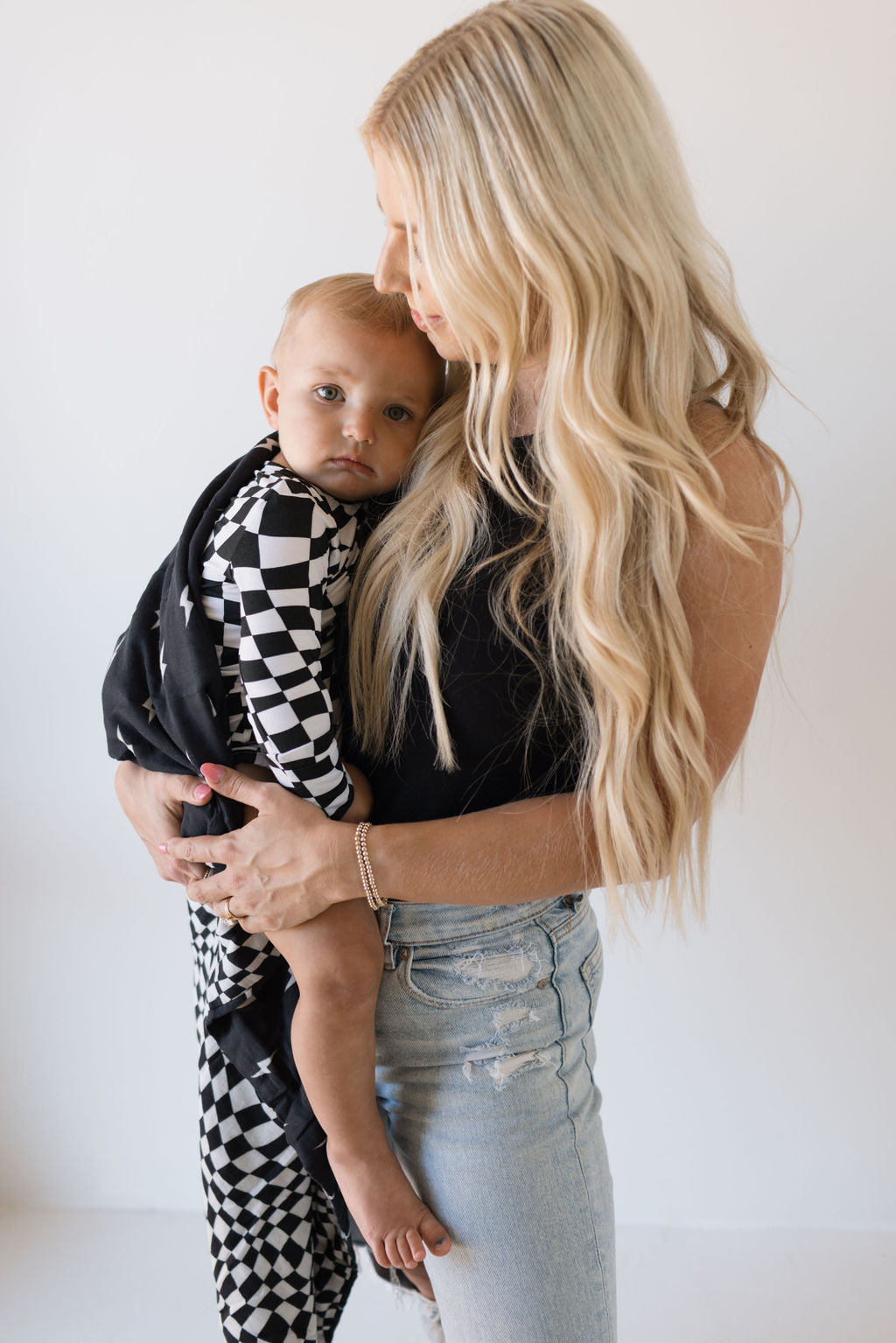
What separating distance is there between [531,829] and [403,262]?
25.3 inches

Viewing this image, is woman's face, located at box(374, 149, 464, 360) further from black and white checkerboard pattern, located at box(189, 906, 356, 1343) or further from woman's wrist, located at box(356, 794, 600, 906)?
black and white checkerboard pattern, located at box(189, 906, 356, 1343)

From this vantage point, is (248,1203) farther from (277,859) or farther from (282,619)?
(282,619)

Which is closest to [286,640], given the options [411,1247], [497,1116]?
[497,1116]

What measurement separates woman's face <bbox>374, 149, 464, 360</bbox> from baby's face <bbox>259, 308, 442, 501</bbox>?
0.07 metres

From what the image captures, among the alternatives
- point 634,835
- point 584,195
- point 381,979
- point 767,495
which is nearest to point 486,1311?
point 381,979

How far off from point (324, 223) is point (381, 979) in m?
1.33

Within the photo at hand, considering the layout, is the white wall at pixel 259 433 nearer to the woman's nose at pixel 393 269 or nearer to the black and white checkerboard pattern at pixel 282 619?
the woman's nose at pixel 393 269

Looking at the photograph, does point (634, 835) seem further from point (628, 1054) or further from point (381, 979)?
point (628, 1054)

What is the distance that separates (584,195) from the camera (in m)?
1.01

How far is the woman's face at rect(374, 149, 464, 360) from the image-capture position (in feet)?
3.53

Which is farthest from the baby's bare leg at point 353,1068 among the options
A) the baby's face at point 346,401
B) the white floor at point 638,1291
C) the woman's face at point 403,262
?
the white floor at point 638,1291

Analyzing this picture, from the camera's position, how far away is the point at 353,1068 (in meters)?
1.11

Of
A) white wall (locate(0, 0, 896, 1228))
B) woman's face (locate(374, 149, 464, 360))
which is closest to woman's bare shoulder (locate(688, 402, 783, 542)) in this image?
woman's face (locate(374, 149, 464, 360))

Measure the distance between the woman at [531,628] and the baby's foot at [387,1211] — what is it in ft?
0.09
